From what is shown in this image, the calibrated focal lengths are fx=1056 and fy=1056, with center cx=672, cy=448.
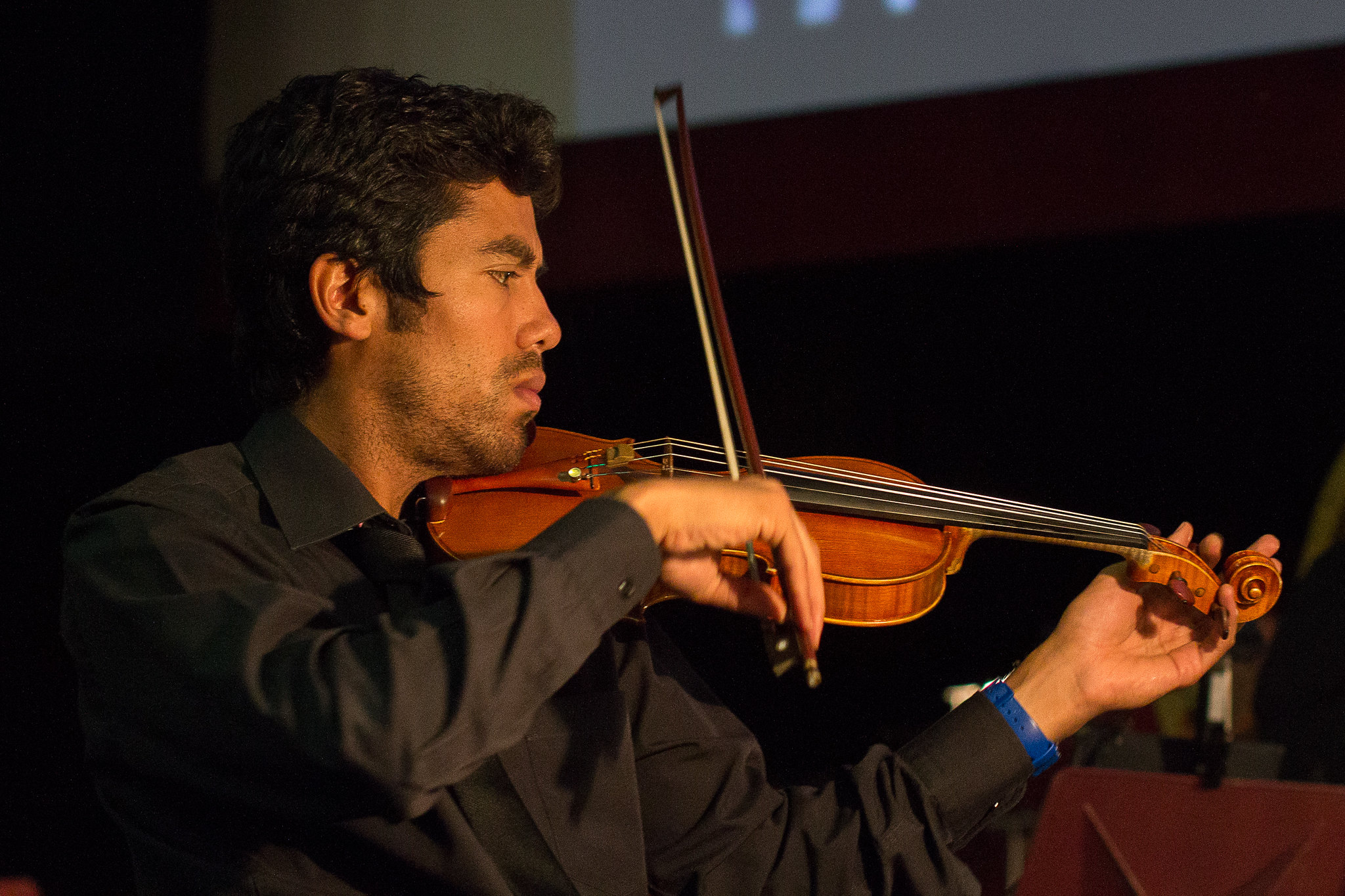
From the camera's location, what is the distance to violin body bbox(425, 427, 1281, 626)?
1.21 meters

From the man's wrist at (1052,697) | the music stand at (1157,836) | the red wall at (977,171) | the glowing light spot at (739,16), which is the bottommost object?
the music stand at (1157,836)

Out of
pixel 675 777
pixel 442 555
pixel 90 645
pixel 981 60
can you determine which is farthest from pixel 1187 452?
pixel 90 645

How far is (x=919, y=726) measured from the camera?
2.22 m

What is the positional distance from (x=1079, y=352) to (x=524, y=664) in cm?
165

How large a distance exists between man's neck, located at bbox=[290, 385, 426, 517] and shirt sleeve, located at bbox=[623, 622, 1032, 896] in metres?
0.37

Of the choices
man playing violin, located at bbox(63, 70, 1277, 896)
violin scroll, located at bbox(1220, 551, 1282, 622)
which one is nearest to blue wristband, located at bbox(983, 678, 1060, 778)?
man playing violin, located at bbox(63, 70, 1277, 896)

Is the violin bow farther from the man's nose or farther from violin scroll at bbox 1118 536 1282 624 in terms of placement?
violin scroll at bbox 1118 536 1282 624

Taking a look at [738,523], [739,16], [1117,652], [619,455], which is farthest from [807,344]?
[738,523]

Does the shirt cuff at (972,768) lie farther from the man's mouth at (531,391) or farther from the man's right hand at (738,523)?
the man's mouth at (531,391)

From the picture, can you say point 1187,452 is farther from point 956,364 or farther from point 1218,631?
point 1218,631

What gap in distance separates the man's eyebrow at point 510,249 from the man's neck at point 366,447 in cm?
26

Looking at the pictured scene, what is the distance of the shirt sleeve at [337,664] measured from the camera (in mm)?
820

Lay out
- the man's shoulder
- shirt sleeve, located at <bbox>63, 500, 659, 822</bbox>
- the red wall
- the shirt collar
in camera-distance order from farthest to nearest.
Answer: the red wall → the shirt collar → the man's shoulder → shirt sleeve, located at <bbox>63, 500, 659, 822</bbox>

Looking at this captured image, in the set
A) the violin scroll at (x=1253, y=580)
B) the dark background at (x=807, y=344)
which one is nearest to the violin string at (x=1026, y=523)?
the violin scroll at (x=1253, y=580)
